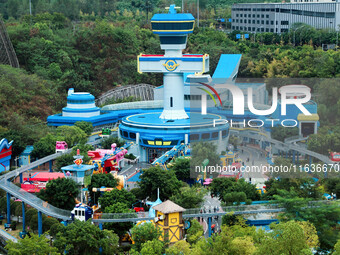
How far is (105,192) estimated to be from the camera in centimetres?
4203

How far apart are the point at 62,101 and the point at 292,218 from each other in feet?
133

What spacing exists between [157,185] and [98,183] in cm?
348

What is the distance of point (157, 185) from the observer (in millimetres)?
43562

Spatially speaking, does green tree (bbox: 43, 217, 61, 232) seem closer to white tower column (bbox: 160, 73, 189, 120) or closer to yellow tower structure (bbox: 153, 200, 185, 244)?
yellow tower structure (bbox: 153, 200, 185, 244)

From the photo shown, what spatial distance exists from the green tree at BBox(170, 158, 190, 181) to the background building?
62662 millimetres

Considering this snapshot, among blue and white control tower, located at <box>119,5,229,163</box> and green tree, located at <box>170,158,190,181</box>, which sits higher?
blue and white control tower, located at <box>119,5,229,163</box>

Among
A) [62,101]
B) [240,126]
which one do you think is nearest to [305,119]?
[240,126]

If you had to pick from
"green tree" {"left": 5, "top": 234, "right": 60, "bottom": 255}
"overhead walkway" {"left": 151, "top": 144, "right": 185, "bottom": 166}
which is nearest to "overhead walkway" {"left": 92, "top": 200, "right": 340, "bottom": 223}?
"green tree" {"left": 5, "top": 234, "right": 60, "bottom": 255}

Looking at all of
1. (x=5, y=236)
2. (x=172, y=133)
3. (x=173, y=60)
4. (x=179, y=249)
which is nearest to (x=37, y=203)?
(x=5, y=236)

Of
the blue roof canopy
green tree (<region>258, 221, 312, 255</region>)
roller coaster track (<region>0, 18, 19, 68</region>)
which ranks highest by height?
roller coaster track (<region>0, 18, 19, 68</region>)

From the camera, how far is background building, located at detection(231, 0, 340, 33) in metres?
108

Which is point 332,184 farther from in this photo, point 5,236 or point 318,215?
point 5,236

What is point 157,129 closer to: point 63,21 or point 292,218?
point 292,218

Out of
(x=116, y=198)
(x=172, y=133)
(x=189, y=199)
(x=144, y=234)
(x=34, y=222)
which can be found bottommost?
(x=34, y=222)
